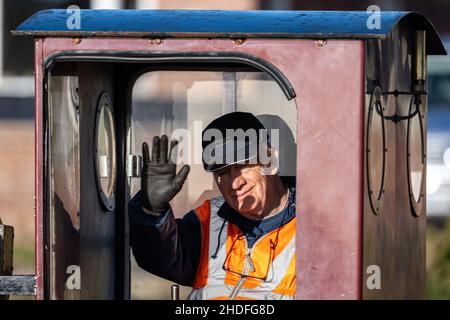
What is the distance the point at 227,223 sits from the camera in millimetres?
5156

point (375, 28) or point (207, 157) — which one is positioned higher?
point (375, 28)

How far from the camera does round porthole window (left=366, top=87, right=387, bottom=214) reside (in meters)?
4.36

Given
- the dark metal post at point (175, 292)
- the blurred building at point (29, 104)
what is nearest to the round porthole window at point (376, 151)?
the dark metal post at point (175, 292)

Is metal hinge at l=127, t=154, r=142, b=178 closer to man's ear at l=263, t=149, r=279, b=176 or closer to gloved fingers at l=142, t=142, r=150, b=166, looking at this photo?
gloved fingers at l=142, t=142, r=150, b=166

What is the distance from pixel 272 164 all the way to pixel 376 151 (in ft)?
2.14

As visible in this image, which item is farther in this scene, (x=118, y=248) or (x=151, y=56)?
(x=118, y=248)

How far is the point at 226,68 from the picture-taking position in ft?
16.9

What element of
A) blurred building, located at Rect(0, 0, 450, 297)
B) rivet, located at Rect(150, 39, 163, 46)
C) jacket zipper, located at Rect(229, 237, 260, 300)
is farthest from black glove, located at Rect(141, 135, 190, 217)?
blurred building, located at Rect(0, 0, 450, 297)

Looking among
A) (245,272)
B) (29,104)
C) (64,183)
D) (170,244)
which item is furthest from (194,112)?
(29,104)

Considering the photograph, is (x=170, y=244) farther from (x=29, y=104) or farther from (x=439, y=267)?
(x=29, y=104)
